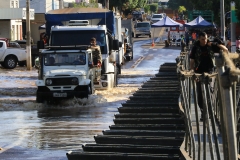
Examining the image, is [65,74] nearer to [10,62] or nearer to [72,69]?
[72,69]

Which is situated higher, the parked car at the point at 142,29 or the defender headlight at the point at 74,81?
the defender headlight at the point at 74,81

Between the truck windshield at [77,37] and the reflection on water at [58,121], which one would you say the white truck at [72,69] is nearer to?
the truck windshield at [77,37]

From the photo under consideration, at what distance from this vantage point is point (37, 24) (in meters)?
69.6

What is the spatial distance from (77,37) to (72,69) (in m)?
3.69

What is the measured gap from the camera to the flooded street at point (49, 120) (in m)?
13.2

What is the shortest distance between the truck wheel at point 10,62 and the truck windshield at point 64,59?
67.5 ft

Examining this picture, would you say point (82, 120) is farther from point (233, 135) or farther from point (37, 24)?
point (37, 24)

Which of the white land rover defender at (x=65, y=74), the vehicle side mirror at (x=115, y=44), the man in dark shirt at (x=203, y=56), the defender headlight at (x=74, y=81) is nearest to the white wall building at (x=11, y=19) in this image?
the vehicle side mirror at (x=115, y=44)

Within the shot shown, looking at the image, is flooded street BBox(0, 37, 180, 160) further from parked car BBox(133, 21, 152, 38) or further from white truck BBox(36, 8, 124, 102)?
parked car BBox(133, 21, 152, 38)

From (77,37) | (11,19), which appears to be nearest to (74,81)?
(77,37)

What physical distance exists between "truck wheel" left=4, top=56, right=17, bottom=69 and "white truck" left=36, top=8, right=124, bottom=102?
58.0ft

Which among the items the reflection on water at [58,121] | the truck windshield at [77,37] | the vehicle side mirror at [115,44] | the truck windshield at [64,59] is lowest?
the reflection on water at [58,121]

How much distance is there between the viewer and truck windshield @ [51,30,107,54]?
2581 centimetres

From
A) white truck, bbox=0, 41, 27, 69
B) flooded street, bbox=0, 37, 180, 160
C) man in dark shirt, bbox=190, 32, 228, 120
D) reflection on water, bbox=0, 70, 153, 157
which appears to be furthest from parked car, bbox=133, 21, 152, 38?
man in dark shirt, bbox=190, 32, 228, 120
